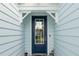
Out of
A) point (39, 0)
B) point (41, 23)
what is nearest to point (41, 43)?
point (41, 23)

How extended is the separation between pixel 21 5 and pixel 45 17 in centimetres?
174

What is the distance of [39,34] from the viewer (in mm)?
6738

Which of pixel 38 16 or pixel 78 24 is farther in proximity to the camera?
pixel 38 16

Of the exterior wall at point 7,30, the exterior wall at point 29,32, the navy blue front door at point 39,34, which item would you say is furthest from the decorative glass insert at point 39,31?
the exterior wall at point 7,30

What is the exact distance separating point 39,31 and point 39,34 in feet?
0.42

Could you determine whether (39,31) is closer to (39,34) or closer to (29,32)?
(39,34)

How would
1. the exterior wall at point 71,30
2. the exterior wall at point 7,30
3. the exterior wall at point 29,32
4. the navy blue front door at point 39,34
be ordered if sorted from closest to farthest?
the exterior wall at point 71,30
the exterior wall at point 7,30
the exterior wall at point 29,32
the navy blue front door at point 39,34

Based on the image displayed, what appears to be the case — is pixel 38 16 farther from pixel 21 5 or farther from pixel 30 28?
pixel 21 5

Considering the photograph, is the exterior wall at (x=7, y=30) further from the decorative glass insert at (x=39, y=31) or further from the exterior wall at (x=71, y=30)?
the decorative glass insert at (x=39, y=31)

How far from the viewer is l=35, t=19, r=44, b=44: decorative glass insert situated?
22.0 ft

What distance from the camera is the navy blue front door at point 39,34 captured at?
6648 millimetres

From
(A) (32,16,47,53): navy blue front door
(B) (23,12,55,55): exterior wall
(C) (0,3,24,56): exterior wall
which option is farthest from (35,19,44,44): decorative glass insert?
(C) (0,3,24,56): exterior wall

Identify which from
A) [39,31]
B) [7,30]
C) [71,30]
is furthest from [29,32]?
[71,30]

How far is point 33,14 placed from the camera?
653 cm
